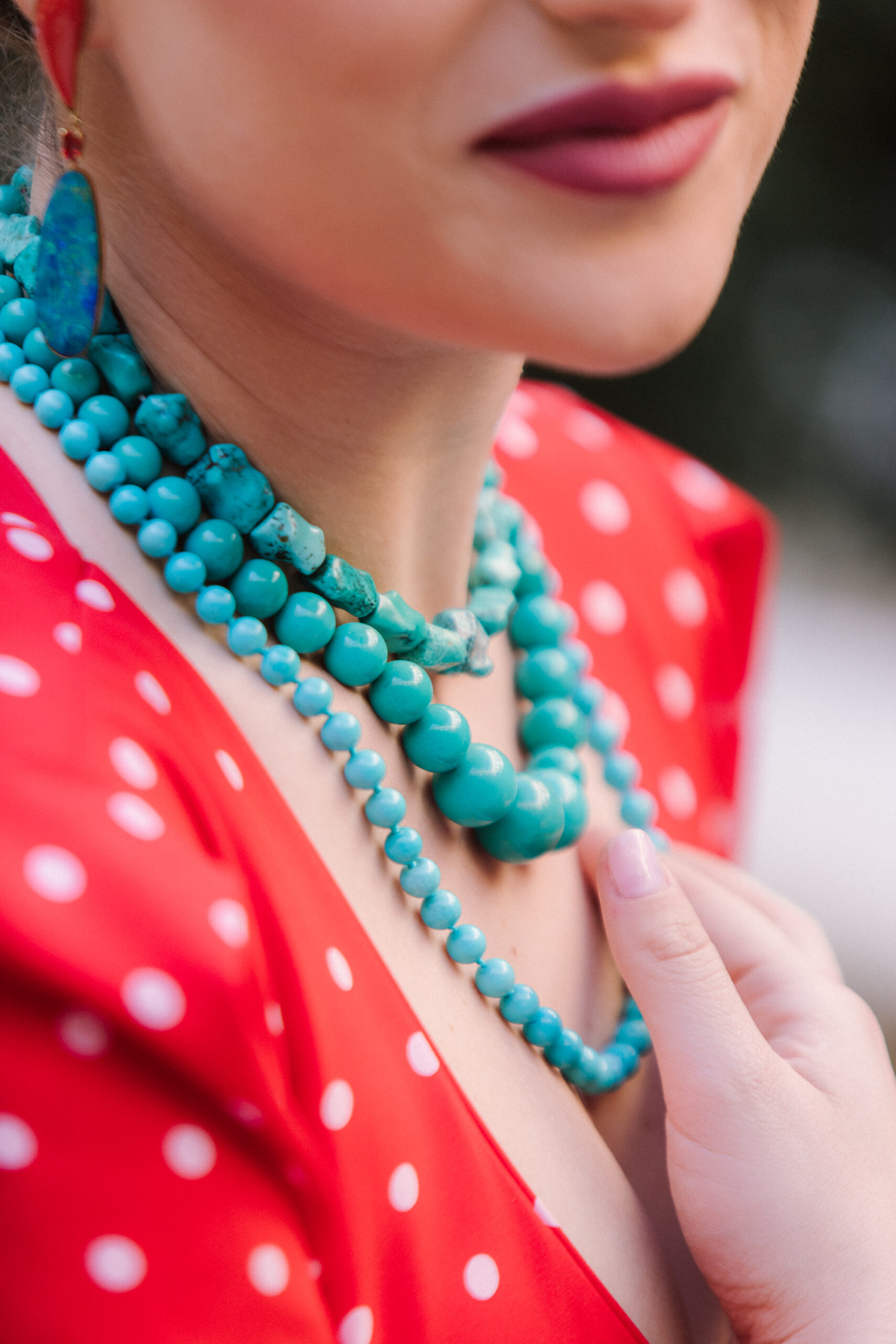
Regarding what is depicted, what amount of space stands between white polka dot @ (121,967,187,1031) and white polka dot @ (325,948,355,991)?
0.33ft

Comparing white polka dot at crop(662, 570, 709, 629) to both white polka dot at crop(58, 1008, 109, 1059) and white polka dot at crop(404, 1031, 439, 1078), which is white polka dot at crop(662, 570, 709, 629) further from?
white polka dot at crop(58, 1008, 109, 1059)

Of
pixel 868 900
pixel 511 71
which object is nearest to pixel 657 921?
pixel 511 71

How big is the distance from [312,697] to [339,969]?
0.47ft

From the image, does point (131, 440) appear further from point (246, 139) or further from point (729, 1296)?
point (729, 1296)

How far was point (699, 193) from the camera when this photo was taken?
0.53 metres

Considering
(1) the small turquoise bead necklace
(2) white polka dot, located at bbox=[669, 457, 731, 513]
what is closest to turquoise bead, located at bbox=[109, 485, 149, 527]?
(1) the small turquoise bead necklace

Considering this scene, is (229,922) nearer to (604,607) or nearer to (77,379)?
(77,379)

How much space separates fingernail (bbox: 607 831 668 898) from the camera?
63 cm

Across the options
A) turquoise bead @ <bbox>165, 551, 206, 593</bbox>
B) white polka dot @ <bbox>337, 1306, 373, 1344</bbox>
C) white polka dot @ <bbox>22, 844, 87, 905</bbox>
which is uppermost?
turquoise bead @ <bbox>165, 551, 206, 593</bbox>

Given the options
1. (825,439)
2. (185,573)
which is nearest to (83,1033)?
(185,573)

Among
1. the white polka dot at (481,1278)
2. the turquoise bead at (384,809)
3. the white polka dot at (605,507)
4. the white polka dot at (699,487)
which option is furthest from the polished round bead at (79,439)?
the white polka dot at (699,487)

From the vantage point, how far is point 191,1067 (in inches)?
16.7

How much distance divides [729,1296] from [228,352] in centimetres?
57

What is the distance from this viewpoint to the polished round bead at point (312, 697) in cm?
59
